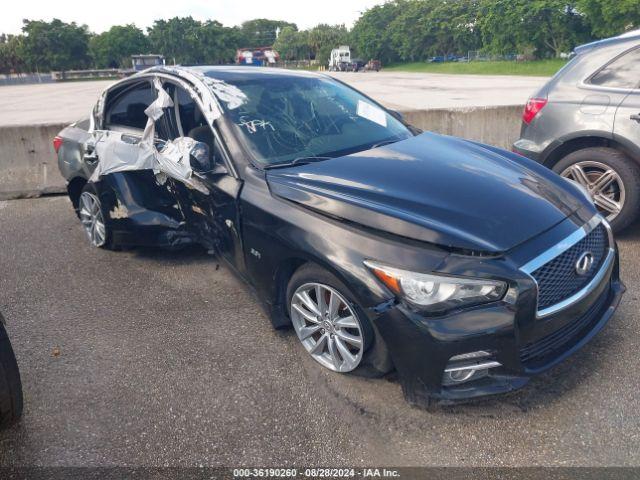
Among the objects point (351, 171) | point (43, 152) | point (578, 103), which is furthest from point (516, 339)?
point (43, 152)

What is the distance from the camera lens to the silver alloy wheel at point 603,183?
4398 mm

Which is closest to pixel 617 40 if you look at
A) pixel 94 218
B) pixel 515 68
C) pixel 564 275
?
pixel 564 275

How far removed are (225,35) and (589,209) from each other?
390 ft

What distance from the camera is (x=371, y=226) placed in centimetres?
249

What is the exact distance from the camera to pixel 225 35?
110562 millimetres

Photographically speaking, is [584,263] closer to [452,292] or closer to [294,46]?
[452,292]

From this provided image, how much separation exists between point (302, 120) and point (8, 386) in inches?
94.1

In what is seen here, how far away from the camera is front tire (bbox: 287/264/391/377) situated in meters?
2.56

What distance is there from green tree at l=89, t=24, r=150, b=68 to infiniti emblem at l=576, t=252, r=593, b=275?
10582cm

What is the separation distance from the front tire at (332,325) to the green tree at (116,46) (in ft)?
345

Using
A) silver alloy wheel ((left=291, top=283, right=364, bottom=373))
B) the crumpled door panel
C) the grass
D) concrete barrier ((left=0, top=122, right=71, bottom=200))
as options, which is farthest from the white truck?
silver alloy wheel ((left=291, top=283, right=364, bottom=373))

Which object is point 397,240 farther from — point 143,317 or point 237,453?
point 143,317

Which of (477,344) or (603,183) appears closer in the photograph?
(477,344)

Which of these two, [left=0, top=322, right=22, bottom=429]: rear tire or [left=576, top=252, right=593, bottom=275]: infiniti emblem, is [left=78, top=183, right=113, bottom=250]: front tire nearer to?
[left=0, top=322, right=22, bottom=429]: rear tire
